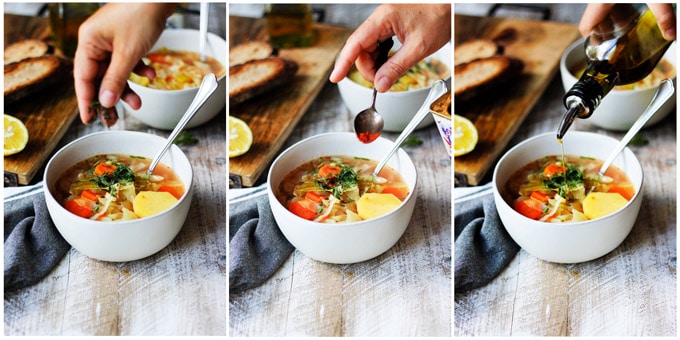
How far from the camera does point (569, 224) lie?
7.64ft

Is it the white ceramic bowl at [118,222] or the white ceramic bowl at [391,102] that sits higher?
the white ceramic bowl at [391,102]

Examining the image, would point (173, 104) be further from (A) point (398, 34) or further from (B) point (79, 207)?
(A) point (398, 34)

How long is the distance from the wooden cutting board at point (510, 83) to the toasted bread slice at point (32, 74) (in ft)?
4.28

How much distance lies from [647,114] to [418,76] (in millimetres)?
736

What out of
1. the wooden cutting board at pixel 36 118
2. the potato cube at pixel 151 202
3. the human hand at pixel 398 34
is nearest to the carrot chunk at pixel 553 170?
the human hand at pixel 398 34

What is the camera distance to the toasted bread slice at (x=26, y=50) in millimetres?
2594

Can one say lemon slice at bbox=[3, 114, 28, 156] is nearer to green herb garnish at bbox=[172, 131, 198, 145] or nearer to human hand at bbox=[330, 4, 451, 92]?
green herb garnish at bbox=[172, 131, 198, 145]

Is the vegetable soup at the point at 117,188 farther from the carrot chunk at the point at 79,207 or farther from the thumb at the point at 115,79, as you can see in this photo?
the thumb at the point at 115,79

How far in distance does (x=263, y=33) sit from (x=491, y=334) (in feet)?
3.98

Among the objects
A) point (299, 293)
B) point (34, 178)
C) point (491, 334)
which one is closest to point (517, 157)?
point (491, 334)

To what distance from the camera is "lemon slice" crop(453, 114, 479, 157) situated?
8.51 ft

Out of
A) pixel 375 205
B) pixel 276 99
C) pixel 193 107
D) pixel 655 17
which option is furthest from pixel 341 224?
pixel 655 17

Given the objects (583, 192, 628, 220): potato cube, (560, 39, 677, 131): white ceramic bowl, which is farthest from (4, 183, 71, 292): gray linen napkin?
(560, 39, 677, 131): white ceramic bowl

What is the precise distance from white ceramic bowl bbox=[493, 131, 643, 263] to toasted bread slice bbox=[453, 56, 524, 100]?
0.77 ft
